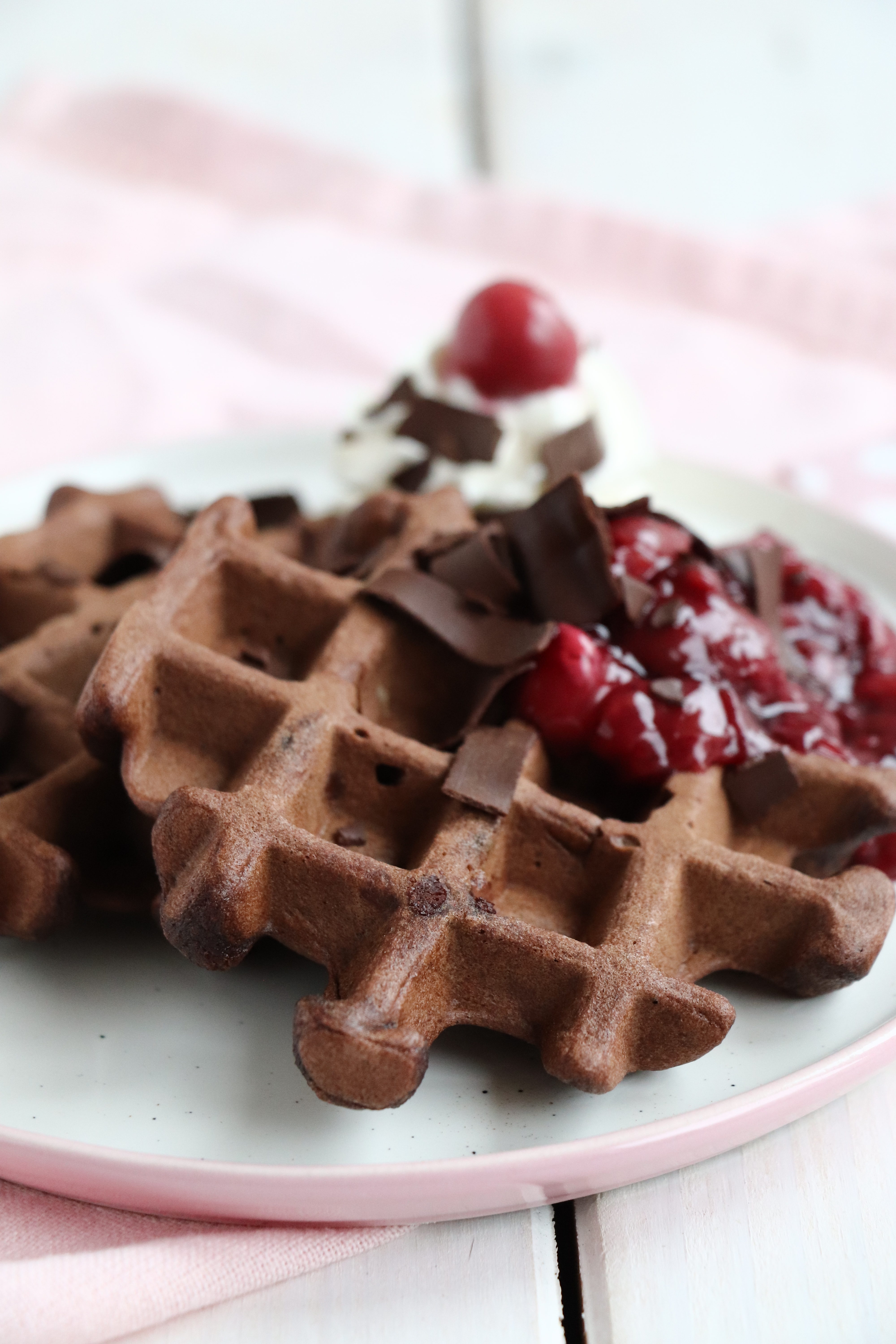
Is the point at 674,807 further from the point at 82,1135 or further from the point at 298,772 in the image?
the point at 82,1135

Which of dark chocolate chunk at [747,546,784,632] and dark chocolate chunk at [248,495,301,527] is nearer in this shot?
dark chocolate chunk at [747,546,784,632]

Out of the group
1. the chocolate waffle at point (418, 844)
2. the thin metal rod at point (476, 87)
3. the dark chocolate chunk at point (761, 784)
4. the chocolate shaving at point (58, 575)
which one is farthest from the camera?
the thin metal rod at point (476, 87)

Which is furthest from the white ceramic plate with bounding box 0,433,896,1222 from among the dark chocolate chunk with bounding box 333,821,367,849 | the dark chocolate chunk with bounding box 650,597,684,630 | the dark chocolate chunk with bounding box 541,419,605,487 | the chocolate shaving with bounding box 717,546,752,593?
the dark chocolate chunk with bounding box 541,419,605,487

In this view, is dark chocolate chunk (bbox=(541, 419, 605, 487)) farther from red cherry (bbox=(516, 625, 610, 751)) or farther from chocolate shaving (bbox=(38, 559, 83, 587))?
chocolate shaving (bbox=(38, 559, 83, 587))

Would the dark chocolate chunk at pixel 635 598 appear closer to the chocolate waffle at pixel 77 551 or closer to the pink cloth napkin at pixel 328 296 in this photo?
the chocolate waffle at pixel 77 551

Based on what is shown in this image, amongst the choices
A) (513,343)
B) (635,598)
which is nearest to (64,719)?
(635,598)

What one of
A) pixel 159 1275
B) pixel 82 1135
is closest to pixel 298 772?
pixel 82 1135

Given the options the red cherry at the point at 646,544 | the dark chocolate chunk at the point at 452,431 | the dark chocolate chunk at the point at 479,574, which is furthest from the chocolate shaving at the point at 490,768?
the dark chocolate chunk at the point at 452,431
